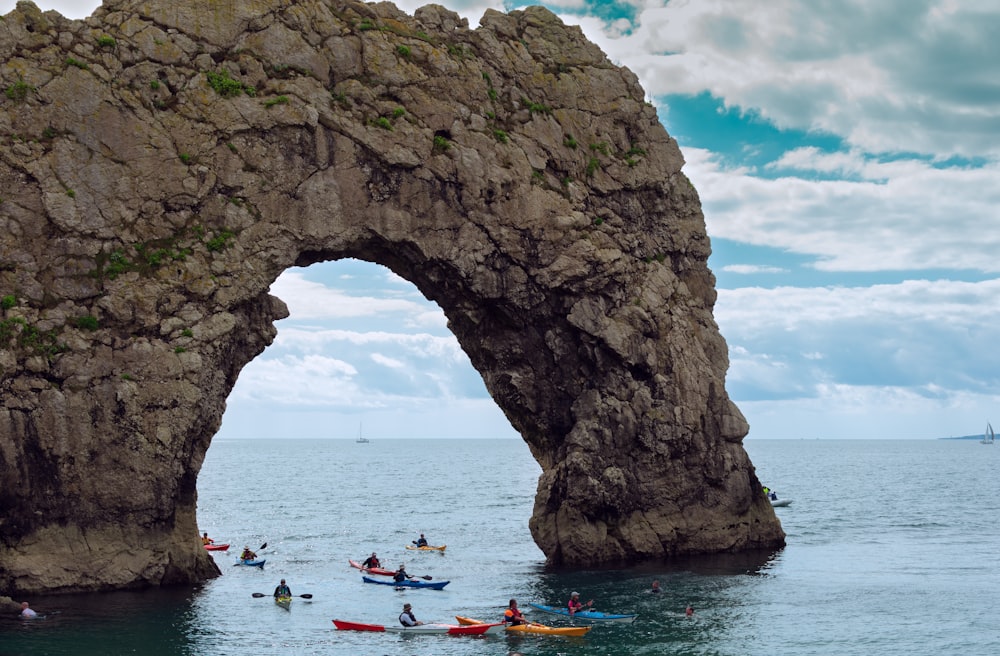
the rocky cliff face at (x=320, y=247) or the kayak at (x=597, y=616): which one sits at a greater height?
the rocky cliff face at (x=320, y=247)

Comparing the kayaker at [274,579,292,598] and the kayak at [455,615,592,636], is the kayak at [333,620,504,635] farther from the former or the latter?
the kayaker at [274,579,292,598]

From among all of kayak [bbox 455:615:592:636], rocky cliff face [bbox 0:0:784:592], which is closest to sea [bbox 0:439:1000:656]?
kayak [bbox 455:615:592:636]

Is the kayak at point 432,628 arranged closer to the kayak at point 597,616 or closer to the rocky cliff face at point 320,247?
the kayak at point 597,616

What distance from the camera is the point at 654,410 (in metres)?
58.3

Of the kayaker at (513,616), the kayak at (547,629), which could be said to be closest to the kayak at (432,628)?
the kayaker at (513,616)

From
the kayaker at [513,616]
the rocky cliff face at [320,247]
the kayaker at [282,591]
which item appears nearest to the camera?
the kayaker at [513,616]

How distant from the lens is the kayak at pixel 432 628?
140 ft

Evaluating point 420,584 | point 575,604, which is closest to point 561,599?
point 575,604

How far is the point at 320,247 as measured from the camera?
52.7m

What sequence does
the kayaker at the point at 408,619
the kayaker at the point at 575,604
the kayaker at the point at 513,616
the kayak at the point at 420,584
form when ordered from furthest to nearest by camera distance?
the kayak at the point at 420,584, the kayaker at the point at 575,604, the kayaker at the point at 408,619, the kayaker at the point at 513,616

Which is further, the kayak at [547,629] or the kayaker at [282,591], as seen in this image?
the kayaker at [282,591]

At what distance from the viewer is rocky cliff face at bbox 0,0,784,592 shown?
47.1 m

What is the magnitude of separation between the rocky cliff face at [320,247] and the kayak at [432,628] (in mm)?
10750

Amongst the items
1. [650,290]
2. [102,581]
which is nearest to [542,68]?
[650,290]
